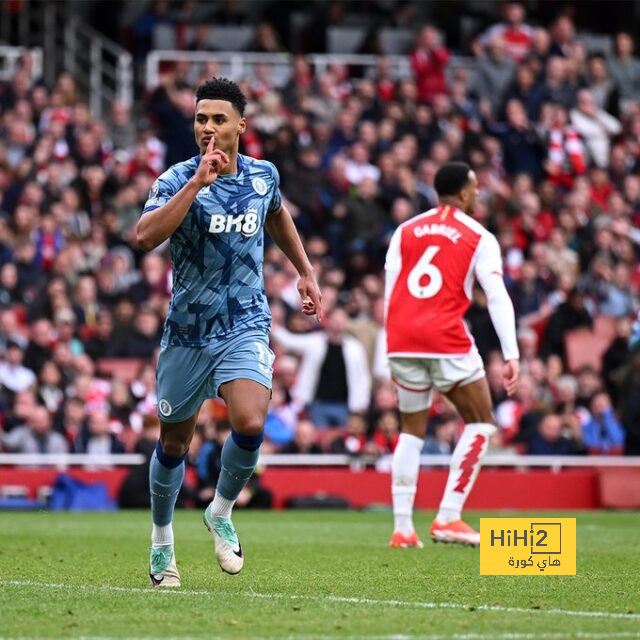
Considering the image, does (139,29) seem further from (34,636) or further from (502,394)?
(34,636)

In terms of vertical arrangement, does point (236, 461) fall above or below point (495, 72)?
below

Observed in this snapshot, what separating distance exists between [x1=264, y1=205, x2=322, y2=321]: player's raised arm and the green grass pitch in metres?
1.50

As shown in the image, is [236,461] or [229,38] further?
[229,38]

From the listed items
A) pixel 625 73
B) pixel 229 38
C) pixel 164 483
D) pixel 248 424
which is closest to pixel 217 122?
pixel 248 424

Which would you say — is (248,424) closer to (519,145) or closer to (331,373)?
(331,373)

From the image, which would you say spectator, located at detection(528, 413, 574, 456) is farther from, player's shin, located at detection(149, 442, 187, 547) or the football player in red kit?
player's shin, located at detection(149, 442, 187, 547)

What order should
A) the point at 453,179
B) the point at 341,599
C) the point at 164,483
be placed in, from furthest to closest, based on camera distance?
the point at 453,179 → the point at 164,483 → the point at 341,599

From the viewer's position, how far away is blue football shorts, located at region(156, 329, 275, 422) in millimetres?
8531

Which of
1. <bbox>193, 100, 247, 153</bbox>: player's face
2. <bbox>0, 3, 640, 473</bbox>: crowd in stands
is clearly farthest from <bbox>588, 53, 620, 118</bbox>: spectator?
<bbox>193, 100, 247, 153</bbox>: player's face

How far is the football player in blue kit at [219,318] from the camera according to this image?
8516 millimetres

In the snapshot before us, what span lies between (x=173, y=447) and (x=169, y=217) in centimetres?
135

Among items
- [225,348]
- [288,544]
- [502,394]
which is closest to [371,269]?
[502,394]

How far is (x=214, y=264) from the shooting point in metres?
8.57

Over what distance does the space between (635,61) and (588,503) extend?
37.1 ft
